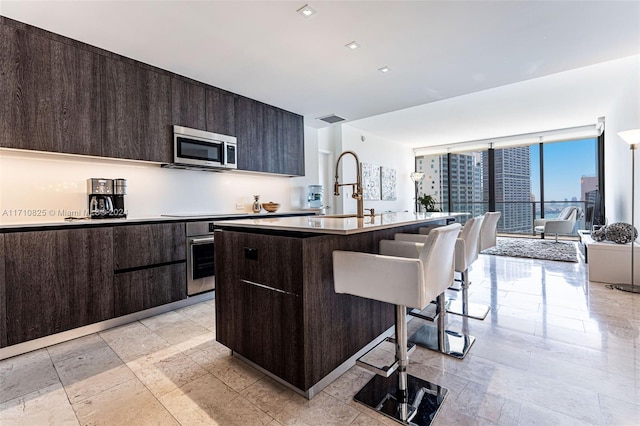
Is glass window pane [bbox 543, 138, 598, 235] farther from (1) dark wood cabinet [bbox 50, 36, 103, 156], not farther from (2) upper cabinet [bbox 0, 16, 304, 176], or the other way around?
(1) dark wood cabinet [bbox 50, 36, 103, 156]

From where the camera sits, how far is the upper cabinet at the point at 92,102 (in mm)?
2256

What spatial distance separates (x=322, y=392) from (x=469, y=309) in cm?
184

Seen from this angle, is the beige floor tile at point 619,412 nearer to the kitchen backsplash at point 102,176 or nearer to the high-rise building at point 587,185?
the kitchen backsplash at point 102,176

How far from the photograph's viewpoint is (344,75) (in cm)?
330

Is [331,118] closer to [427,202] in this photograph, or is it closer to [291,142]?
[291,142]

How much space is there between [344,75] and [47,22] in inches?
101

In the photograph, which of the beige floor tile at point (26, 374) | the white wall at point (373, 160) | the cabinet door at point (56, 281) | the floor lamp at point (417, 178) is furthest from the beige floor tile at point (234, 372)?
the floor lamp at point (417, 178)

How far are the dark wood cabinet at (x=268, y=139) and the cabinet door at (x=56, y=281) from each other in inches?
76.7

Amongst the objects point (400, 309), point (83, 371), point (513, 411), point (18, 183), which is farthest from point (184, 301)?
point (513, 411)

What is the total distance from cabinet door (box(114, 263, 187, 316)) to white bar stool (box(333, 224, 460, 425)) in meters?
2.01

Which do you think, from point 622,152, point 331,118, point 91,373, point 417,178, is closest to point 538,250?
point 622,152

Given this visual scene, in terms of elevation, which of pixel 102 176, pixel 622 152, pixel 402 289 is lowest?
pixel 402 289

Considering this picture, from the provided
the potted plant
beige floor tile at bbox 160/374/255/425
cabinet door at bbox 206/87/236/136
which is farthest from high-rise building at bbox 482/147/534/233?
beige floor tile at bbox 160/374/255/425

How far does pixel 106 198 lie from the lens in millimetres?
2848
